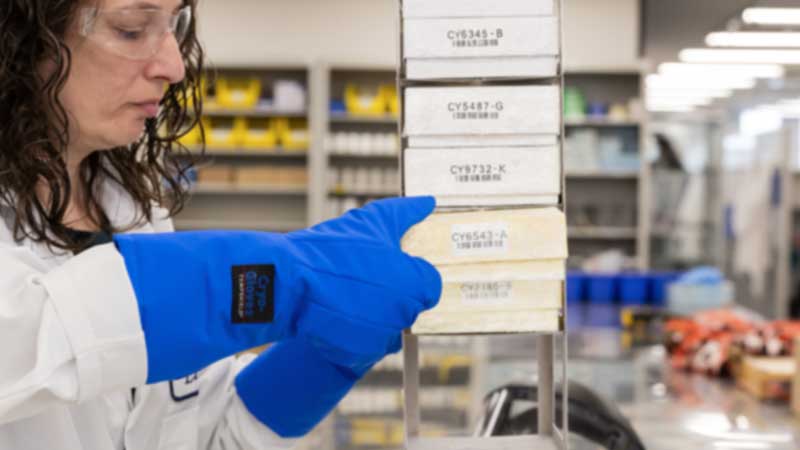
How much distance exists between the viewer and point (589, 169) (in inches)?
263

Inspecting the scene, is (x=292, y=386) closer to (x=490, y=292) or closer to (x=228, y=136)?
(x=490, y=292)

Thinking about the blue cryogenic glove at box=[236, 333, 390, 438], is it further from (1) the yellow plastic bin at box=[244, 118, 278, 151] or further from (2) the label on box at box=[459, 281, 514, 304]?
(1) the yellow plastic bin at box=[244, 118, 278, 151]

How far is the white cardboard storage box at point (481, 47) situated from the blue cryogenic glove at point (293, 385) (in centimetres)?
42

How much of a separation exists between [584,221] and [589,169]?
0.44m

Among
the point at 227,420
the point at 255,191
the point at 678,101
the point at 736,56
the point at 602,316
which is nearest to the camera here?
the point at 227,420

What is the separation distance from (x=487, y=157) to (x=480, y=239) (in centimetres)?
11

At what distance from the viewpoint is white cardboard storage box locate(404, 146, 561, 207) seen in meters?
1.01

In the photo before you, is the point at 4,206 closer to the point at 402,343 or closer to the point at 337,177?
the point at 402,343

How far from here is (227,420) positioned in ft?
4.54

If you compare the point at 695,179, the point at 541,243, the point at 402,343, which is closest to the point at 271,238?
the point at 402,343

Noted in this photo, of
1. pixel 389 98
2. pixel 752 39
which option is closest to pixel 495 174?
pixel 752 39

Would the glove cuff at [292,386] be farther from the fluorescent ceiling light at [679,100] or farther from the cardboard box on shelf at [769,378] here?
the fluorescent ceiling light at [679,100]

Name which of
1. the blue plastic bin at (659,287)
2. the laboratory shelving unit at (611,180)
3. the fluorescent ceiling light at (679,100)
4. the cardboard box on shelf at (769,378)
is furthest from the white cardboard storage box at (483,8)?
the fluorescent ceiling light at (679,100)

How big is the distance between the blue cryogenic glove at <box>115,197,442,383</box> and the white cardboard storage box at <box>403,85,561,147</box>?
0.10 metres
